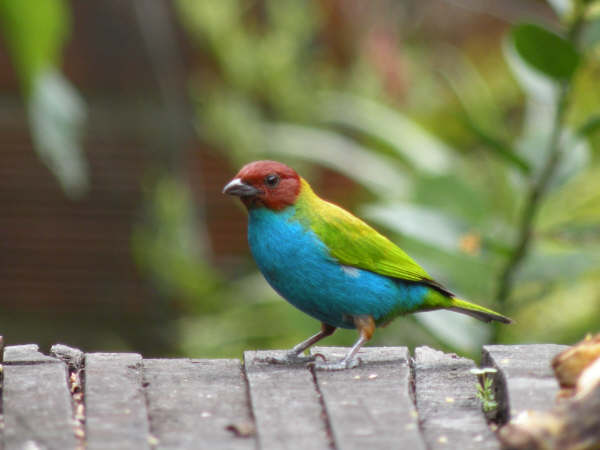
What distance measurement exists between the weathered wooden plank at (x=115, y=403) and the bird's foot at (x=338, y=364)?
0.51 metres

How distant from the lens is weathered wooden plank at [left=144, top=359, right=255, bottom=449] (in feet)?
9.25

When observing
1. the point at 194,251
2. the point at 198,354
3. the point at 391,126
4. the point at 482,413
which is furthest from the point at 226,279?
the point at 482,413

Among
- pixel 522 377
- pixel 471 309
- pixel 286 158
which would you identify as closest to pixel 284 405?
pixel 522 377

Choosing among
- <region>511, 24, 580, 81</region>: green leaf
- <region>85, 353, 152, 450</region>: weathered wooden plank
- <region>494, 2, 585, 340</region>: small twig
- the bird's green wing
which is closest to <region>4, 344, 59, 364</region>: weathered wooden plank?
<region>85, 353, 152, 450</region>: weathered wooden plank

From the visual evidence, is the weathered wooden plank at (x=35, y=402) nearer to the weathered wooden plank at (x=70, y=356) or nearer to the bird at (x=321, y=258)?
the weathered wooden plank at (x=70, y=356)

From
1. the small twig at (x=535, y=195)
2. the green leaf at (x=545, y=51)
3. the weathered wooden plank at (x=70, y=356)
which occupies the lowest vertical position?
the weathered wooden plank at (x=70, y=356)

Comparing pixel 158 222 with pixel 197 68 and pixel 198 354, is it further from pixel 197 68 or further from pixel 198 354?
pixel 197 68

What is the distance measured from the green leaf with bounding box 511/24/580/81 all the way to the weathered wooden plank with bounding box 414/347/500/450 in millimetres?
1716

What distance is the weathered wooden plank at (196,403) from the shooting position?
282 cm

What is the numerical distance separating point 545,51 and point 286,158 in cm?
299

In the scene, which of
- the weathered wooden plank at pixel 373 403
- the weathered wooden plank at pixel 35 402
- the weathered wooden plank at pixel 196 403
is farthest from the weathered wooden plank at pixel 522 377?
the weathered wooden plank at pixel 35 402

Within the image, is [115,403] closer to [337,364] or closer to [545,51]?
[337,364]

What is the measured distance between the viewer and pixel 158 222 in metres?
7.75

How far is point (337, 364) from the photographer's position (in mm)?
3443
